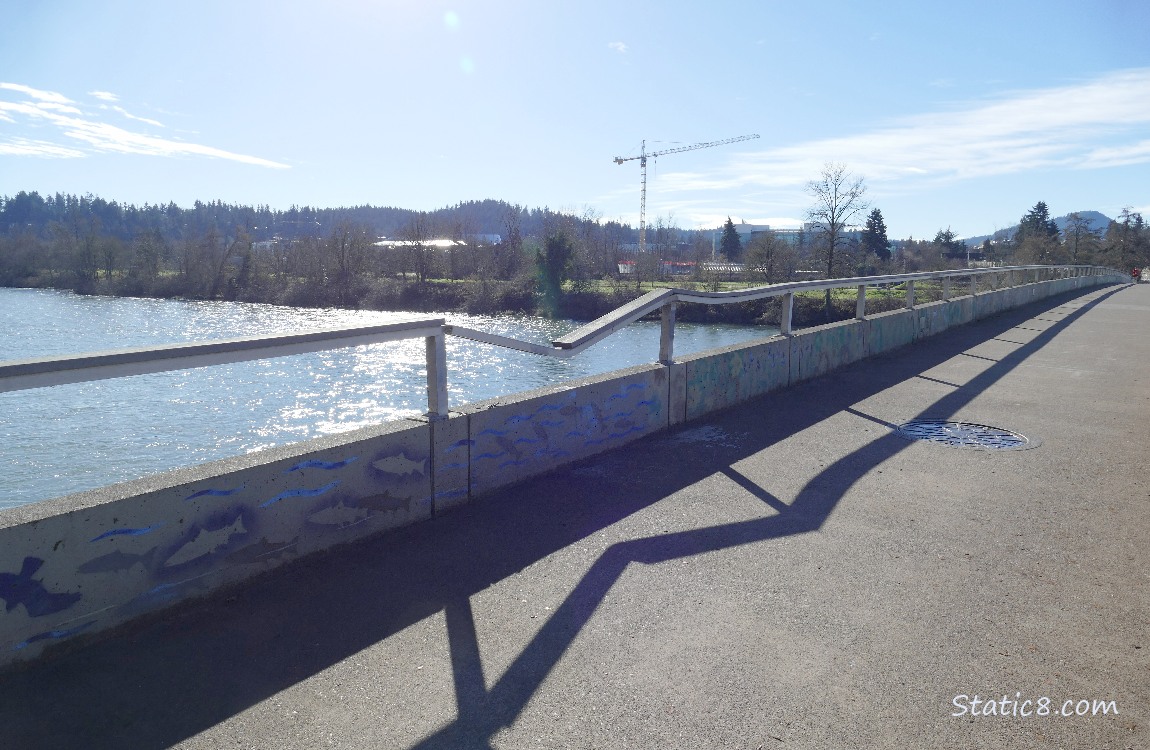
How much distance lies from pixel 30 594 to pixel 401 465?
1699 mm

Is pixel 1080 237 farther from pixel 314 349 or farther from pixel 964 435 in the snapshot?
pixel 314 349

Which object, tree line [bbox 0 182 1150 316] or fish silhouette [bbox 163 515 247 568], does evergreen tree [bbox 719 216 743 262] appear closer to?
tree line [bbox 0 182 1150 316]

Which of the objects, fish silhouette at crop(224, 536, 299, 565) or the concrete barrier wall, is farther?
fish silhouette at crop(224, 536, 299, 565)

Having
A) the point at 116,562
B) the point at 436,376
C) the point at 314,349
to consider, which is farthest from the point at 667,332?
the point at 116,562

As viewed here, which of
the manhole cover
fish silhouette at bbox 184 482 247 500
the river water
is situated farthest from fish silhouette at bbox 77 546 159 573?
the manhole cover

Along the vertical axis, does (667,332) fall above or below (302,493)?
above

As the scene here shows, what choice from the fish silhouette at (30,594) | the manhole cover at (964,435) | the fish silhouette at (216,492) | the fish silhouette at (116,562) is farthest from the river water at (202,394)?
the manhole cover at (964,435)

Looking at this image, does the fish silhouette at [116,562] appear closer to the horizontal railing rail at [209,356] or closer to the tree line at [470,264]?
the horizontal railing rail at [209,356]

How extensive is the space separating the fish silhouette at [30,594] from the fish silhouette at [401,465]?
4.77 feet

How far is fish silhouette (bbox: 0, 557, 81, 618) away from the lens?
2.59 metres

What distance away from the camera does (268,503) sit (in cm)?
336

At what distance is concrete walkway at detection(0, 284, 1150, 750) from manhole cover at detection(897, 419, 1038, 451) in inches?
26.6

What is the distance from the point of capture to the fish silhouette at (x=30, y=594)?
2586mm

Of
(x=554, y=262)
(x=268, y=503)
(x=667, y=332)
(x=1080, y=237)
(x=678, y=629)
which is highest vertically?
(x=1080, y=237)
